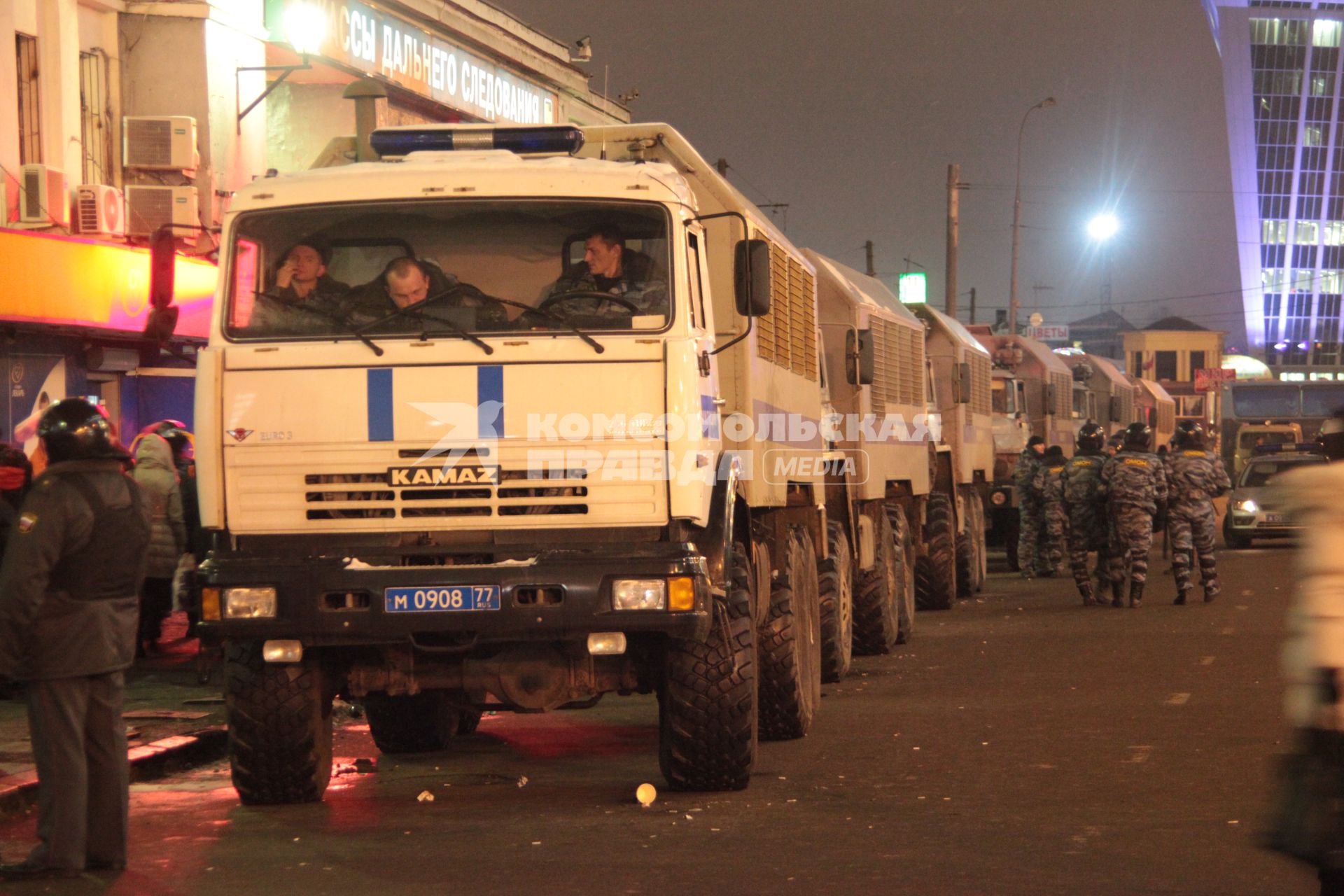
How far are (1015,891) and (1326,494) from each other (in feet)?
7.01

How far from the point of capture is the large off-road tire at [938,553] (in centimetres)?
1917

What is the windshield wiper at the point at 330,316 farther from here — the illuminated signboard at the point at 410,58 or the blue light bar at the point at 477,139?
the illuminated signboard at the point at 410,58

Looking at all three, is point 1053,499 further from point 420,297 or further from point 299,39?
point 420,297

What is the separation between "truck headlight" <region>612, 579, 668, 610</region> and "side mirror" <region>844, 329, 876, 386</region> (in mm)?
6657

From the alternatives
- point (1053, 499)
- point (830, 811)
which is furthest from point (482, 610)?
point (1053, 499)

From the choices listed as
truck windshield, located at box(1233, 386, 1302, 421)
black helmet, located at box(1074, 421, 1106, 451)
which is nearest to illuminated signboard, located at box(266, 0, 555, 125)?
black helmet, located at box(1074, 421, 1106, 451)

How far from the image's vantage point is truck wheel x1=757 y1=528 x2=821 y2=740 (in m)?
9.98

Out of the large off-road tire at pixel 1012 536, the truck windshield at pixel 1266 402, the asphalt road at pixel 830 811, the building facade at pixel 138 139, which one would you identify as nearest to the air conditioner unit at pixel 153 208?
the building facade at pixel 138 139

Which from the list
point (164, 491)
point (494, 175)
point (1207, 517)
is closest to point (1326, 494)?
point (494, 175)

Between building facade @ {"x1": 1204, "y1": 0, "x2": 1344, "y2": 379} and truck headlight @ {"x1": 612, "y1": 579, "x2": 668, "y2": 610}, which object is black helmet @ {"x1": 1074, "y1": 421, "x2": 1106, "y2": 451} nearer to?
truck headlight @ {"x1": 612, "y1": 579, "x2": 668, "y2": 610}

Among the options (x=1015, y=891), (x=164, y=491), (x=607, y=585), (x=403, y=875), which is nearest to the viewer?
(x=1015, y=891)

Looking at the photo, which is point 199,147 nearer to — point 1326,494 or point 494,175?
point 494,175

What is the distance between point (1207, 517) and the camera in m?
19.0

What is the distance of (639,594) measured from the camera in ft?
25.0
